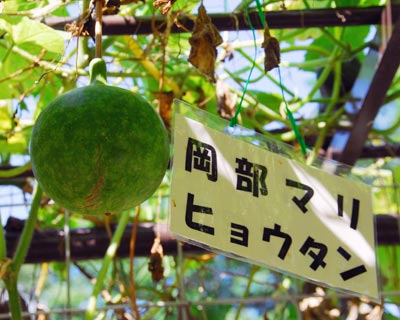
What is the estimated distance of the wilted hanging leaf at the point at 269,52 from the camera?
4.39 ft

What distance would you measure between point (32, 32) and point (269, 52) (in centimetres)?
45

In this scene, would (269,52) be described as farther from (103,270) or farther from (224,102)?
(103,270)

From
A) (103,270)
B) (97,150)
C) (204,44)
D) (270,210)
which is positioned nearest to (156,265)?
(103,270)

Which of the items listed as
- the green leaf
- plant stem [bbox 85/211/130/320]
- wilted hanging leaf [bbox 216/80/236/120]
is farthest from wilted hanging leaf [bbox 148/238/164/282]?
the green leaf

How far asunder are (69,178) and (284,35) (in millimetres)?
1085

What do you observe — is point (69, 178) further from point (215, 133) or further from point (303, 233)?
point (303, 233)

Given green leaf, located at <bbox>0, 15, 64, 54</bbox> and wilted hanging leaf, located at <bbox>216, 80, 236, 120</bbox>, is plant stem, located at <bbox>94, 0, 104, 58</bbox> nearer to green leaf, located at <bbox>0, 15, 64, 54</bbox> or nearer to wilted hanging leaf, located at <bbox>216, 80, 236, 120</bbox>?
green leaf, located at <bbox>0, 15, 64, 54</bbox>

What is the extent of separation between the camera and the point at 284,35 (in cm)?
199

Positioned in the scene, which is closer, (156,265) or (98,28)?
(98,28)

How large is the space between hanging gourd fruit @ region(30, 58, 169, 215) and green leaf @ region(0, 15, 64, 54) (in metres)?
0.44

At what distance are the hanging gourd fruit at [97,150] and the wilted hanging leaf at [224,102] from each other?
56 cm

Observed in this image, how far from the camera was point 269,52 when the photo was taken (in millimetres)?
1345

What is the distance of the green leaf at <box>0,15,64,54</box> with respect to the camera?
4.81 ft

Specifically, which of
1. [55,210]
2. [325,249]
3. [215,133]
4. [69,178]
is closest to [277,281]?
[55,210]
